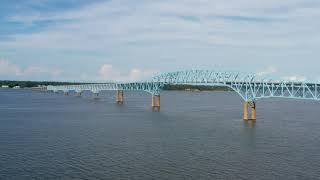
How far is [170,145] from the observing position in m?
42.1

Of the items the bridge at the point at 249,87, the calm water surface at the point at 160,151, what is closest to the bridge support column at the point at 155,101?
the bridge at the point at 249,87

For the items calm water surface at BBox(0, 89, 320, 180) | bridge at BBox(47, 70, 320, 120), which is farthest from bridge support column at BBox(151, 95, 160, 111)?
calm water surface at BBox(0, 89, 320, 180)

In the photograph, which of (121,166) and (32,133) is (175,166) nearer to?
(121,166)

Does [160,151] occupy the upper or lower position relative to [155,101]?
lower

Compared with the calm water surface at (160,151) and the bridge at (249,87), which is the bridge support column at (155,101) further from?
the calm water surface at (160,151)

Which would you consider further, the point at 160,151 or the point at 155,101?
the point at 155,101

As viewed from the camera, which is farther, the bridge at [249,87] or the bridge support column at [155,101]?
the bridge support column at [155,101]

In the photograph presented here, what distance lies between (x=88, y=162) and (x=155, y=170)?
510cm

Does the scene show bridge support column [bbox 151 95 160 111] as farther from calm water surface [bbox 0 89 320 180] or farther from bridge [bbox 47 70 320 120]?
calm water surface [bbox 0 89 320 180]

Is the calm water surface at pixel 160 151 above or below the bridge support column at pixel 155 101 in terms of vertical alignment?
below

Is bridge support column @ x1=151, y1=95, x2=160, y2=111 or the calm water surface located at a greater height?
bridge support column @ x1=151, y1=95, x2=160, y2=111

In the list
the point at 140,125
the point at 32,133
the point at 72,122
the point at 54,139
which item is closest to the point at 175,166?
the point at 54,139

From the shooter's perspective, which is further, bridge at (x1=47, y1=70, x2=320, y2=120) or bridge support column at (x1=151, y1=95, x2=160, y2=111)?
bridge support column at (x1=151, y1=95, x2=160, y2=111)

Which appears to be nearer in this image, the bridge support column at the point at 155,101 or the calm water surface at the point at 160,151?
the calm water surface at the point at 160,151
